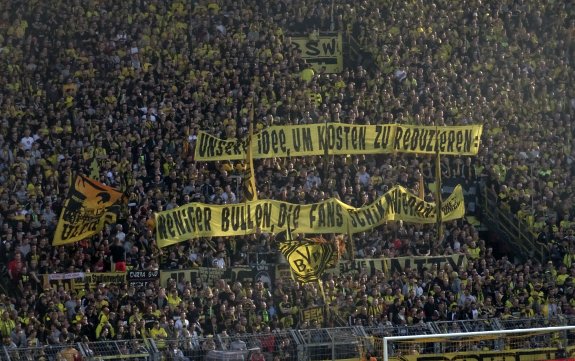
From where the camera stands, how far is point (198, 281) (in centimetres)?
3080

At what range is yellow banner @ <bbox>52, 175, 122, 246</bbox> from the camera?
30734 mm

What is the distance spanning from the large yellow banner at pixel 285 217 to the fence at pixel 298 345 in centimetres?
329

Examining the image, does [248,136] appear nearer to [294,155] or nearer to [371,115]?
[294,155]

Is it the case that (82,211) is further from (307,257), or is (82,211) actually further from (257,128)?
(257,128)

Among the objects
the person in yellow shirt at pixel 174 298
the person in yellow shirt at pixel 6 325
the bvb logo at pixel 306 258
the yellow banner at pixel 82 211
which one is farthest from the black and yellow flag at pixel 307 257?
the person in yellow shirt at pixel 6 325

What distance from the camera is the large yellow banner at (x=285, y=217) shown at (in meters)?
31.2

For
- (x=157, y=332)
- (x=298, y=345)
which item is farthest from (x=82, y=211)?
(x=298, y=345)

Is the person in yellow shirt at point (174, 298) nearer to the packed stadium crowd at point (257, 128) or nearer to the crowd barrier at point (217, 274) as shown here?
the packed stadium crowd at point (257, 128)

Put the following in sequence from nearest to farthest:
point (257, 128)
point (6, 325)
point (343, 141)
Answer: point (6, 325), point (343, 141), point (257, 128)

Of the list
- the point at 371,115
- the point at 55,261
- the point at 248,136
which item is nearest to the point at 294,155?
the point at 248,136

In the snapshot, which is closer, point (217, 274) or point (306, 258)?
point (306, 258)

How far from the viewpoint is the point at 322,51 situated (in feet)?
133

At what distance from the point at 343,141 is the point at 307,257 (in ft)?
16.4

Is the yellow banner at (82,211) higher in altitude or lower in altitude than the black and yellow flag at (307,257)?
higher
